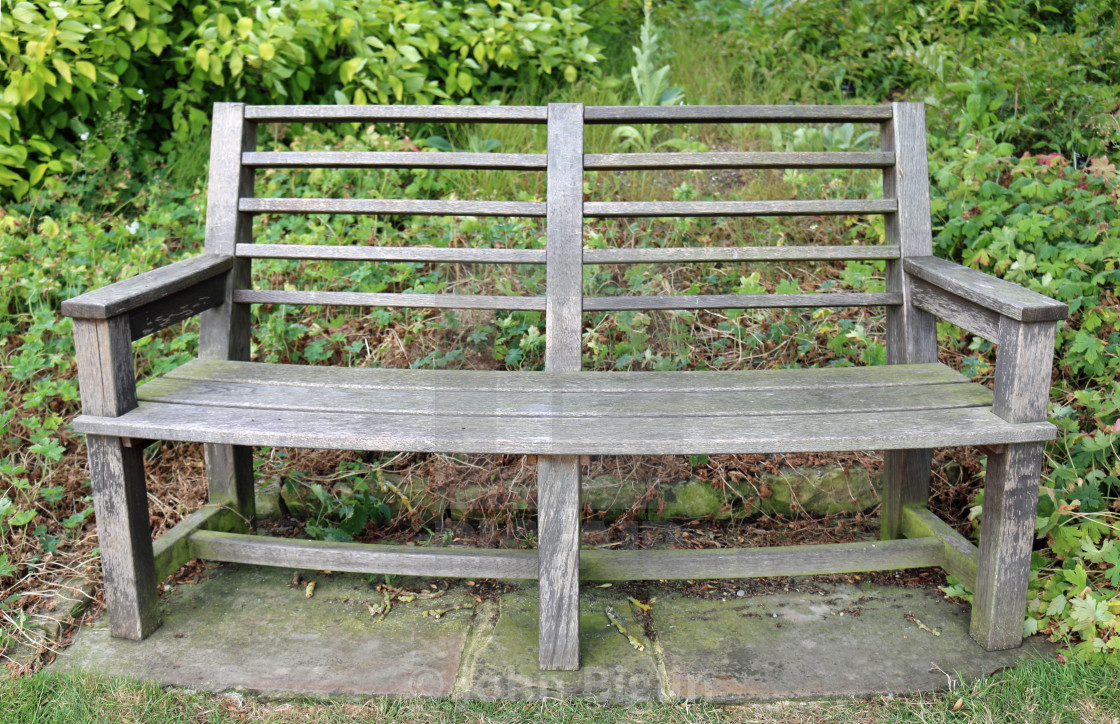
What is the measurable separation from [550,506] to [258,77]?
2990 millimetres

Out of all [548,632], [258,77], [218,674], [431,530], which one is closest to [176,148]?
[258,77]

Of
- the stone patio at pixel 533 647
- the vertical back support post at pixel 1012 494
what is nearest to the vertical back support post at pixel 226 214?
the stone patio at pixel 533 647

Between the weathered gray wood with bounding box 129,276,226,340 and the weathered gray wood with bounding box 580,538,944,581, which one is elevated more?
the weathered gray wood with bounding box 129,276,226,340

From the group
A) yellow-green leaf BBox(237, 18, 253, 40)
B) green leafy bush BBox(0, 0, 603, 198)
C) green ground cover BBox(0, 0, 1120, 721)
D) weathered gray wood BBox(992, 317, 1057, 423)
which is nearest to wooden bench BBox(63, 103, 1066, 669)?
weathered gray wood BBox(992, 317, 1057, 423)

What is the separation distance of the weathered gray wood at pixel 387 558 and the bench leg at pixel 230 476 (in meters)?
0.31

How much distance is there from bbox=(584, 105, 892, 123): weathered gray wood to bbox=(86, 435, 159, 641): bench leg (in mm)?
1528

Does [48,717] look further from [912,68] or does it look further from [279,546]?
[912,68]

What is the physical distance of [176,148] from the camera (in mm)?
4250

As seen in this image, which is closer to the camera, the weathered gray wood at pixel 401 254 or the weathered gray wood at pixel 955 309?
the weathered gray wood at pixel 955 309

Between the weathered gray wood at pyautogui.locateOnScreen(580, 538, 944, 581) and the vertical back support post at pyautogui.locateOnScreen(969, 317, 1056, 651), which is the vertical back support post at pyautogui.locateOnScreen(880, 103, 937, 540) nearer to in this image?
the weathered gray wood at pyautogui.locateOnScreen(580, 538, 944, 581)

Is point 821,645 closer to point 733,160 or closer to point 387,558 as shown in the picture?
point 387,558

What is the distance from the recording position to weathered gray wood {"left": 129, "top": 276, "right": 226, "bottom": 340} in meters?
2.25

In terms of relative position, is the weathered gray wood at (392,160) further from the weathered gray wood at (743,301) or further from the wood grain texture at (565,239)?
the weathered gray wood at (743,301)

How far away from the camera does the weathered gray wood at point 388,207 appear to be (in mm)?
2562
